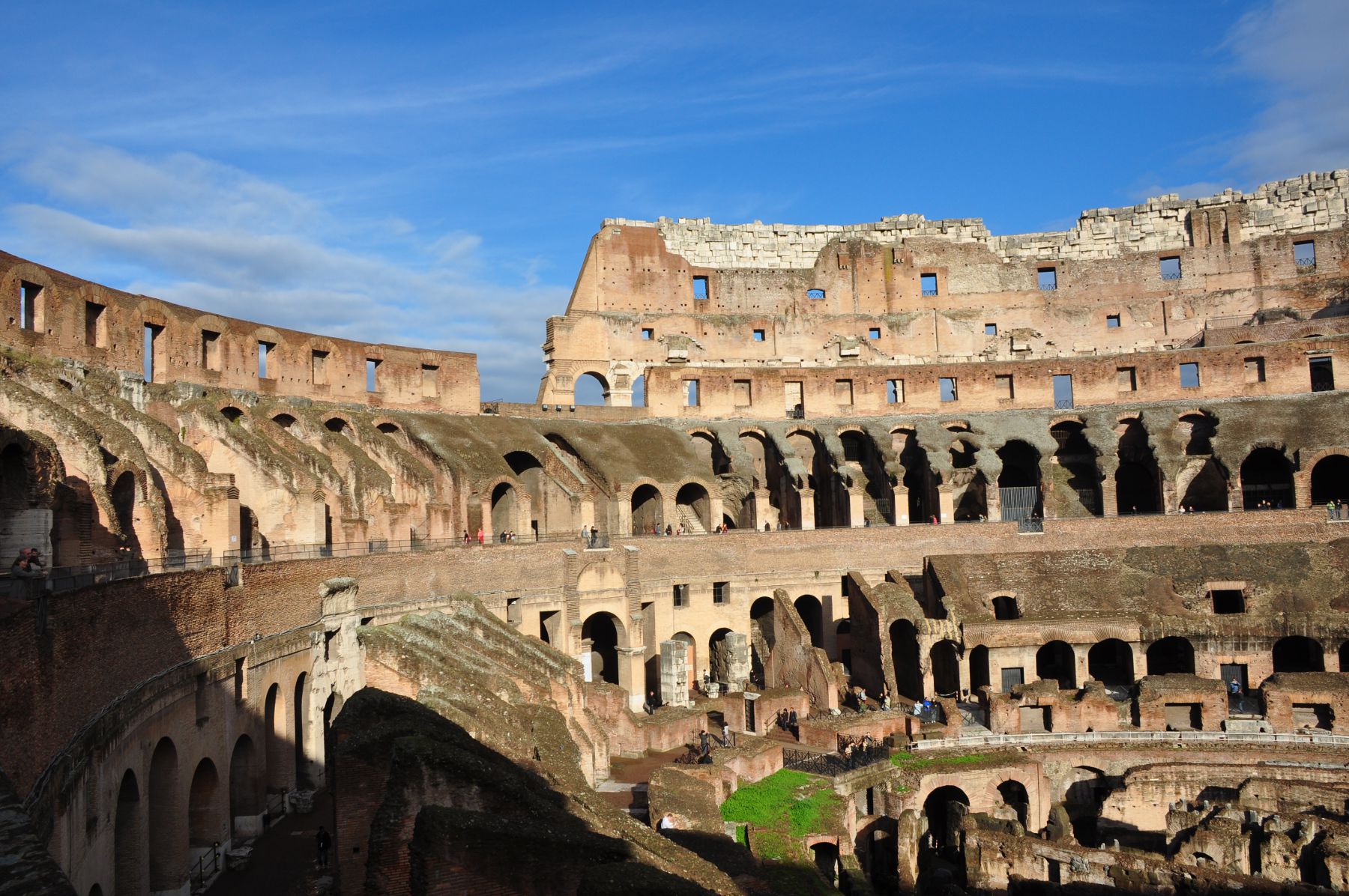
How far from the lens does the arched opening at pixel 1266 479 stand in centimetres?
3781

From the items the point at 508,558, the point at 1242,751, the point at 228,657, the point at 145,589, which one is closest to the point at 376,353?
the point at 508,558

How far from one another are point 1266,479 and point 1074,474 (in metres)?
6.57

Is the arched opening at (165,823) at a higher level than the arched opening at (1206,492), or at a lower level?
lower

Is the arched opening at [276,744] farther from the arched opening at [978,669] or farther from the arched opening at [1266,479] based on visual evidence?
the arched opening at [1266,479]

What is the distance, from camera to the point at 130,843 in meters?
15.3

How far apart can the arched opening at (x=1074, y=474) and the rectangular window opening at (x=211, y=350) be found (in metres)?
28.3

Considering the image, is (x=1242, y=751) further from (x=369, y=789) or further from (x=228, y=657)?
(x=228, y=657)

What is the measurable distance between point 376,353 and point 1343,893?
30.4 meters

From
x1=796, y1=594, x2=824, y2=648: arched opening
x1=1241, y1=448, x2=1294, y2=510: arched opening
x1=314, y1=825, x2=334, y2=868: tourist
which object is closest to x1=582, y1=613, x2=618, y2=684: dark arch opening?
x1=796, y1=594, x2=824, y2=648: arched opening

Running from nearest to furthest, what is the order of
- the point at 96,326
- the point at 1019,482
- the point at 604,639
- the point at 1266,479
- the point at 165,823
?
the point at 165,823 < the point at 96,326 < the point at 604,639 < the point at 1266,479 < the point at 1019,482

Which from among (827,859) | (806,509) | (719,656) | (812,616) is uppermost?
(806,509)

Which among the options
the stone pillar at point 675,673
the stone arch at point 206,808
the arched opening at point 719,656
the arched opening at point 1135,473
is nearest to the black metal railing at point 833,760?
the stone pillar at point 675,673

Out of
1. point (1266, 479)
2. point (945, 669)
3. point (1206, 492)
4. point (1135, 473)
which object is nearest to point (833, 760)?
point (945, 669)

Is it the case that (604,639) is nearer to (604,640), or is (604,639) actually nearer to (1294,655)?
(604,640)
